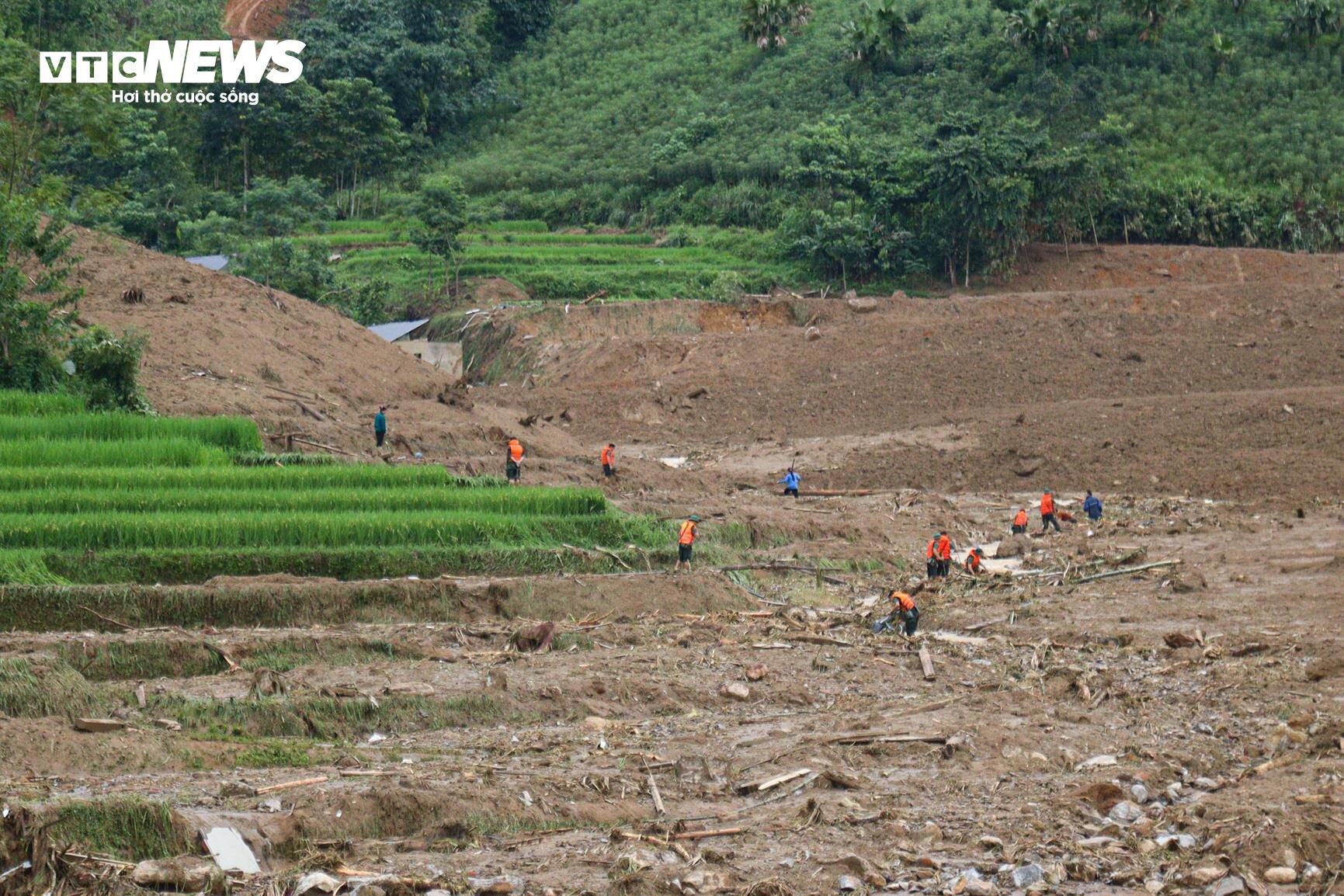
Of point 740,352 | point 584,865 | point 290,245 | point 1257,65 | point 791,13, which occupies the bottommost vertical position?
point 584,865

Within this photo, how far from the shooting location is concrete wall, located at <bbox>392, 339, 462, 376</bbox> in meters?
43.0

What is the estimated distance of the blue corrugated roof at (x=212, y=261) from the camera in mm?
46062

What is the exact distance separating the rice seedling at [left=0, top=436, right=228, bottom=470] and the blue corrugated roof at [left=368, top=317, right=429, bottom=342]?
72.0ft

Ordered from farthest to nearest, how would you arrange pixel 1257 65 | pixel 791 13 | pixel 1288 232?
pixel 791 13 → pixel 1257 65 → pixel 1288 232

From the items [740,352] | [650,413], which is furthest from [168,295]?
[740,352]

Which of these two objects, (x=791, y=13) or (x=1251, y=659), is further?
(x=791, y=13)

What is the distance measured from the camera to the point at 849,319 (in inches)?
1638

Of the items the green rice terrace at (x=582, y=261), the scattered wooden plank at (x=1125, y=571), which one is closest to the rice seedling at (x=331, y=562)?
the scattered wooden plank at (x=1125, y=571)

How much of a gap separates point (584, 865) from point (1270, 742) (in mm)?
5473

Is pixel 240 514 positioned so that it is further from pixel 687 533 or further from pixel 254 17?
pixel 254 17

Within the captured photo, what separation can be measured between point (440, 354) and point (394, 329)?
7.72ft

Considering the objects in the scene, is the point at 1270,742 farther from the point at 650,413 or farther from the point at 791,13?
the point at 791,13

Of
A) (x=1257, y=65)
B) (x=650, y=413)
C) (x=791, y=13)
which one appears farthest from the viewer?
(x=791, y=13)

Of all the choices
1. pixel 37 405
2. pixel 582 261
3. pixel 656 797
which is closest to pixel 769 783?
pixel 656 797
